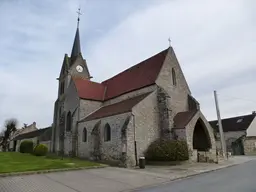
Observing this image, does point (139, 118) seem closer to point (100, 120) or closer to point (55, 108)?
point (100, 120)

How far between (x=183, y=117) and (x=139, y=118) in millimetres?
4516

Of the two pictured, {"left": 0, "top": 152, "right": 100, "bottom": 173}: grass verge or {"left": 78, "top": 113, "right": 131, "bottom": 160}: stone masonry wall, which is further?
{"left": 78, "top": 113, "right": 131, "bottom": 160}: stone masonry wall

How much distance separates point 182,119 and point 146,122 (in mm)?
3506

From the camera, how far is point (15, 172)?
11.1m

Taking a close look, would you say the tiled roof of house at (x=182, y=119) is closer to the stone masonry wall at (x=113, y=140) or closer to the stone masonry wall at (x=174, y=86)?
the stone masonry wall at (x=174, y=86)

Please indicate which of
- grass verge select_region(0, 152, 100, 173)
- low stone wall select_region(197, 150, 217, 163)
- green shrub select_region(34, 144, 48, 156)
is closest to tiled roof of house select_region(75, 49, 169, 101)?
green shrub select_region(34, 144, 48, 156)

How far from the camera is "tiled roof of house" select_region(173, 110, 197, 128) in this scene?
18.3 m

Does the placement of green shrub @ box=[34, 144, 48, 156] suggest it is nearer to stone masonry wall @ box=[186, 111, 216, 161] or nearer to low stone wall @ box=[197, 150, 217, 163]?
stone masonry wall @ box=[186, 111, 216, 161]

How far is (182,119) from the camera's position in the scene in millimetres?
19266

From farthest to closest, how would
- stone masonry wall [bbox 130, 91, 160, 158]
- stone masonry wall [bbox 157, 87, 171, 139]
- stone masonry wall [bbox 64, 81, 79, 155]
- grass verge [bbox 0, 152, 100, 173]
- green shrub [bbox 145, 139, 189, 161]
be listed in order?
stone masonry wall [bbox 64, 81, 79, 155], stone masonry wall [bbox 157, 87, 171, 139], stone masonry wall [bbox 130, 91, 160, 158], green shrub [bbox 145, 139, 189, 161], grass verge [bbox 0, 152, 100, 173]

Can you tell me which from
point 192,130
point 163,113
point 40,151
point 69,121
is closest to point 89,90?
point 69,121

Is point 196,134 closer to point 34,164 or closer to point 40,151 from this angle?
point 34,164

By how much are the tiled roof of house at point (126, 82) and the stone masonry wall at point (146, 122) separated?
2510 mm

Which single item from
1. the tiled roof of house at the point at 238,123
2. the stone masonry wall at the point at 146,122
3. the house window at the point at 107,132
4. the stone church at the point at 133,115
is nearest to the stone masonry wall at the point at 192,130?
the stone church at the point at 133,115
